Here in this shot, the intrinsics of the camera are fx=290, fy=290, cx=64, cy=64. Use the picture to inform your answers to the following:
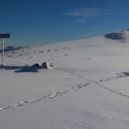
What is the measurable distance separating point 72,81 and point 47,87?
5.58ft

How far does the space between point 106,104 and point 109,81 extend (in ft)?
13.6

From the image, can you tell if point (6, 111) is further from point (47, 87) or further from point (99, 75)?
point (99, 75)

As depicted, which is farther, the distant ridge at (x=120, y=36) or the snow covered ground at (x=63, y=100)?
the distant ridge at (x=120, y=36)

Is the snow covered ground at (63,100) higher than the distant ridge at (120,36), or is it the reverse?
the distant ridge at (120,36)

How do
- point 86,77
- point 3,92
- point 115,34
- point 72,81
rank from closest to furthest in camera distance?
point 3,92
point 72,81
point 86,77
point 115,34

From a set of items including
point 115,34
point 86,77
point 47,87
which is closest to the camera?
point 47,87

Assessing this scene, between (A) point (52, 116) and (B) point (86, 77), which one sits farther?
(B) point (86, 77)

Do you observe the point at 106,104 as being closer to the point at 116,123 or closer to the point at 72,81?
the point at 116,123

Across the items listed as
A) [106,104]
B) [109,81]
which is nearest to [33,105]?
[106,104]

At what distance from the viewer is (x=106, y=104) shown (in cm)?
795

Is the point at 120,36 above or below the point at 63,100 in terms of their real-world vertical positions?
above

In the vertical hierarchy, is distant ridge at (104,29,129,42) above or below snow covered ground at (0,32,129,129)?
above

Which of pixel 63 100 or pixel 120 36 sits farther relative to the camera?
pixel 120 36

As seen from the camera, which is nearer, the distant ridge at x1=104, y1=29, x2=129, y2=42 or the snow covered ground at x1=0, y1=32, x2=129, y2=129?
the snow covered ground at x1=0, y1=32, x2=129, y2=129
